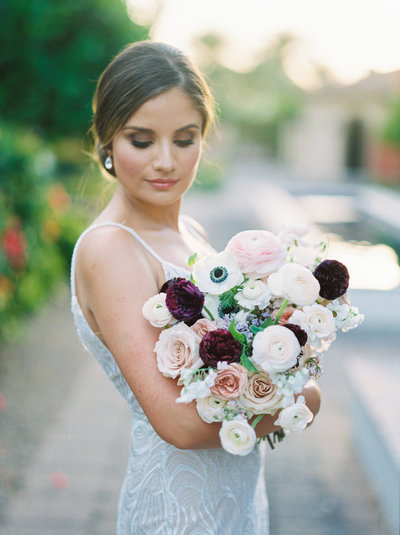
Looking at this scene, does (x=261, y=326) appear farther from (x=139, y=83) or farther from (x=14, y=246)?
(x=14, y=246)

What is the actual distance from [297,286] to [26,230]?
20.5 feet

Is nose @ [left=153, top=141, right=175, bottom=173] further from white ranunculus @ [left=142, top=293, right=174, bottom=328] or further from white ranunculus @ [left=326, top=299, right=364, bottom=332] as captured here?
white ranunculus @ [left=326, top=299, right=364, bottom=332]

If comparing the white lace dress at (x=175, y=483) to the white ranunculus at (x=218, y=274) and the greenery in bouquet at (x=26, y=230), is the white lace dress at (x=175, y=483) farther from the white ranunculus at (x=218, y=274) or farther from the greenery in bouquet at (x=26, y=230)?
the greenery in bouquet at (x=26, y=230)

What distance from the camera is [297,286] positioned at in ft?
4.71

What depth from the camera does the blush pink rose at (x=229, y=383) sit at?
4.56ft

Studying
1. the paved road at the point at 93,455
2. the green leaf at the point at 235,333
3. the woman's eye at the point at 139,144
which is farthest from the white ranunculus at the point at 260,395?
the paved road at the point at 93,455

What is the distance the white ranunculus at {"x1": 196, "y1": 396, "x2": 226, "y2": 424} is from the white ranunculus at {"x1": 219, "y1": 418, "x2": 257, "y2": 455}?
30mm

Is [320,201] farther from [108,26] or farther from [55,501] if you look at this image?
[55,501]

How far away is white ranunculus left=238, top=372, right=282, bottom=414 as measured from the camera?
1.43 meters

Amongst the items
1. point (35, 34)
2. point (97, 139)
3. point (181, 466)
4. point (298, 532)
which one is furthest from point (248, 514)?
point (35, 34)

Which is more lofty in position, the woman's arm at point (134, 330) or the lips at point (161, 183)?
the lips at point (161, 183)

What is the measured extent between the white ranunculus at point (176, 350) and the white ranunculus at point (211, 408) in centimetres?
10

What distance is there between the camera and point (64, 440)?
464cm

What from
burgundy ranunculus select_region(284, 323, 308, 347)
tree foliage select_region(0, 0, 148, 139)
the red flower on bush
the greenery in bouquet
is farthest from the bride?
tree foliage select_region(0, 0, 148, 139)
